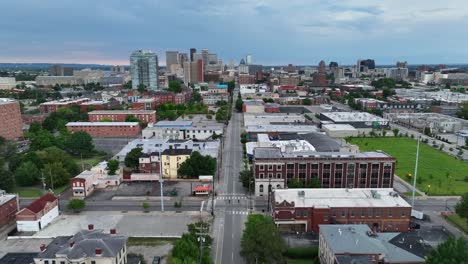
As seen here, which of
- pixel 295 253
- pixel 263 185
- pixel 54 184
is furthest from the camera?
pixel 54 184

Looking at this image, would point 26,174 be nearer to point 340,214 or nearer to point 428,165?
point 340,214

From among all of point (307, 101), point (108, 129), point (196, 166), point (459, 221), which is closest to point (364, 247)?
point (459, 221)

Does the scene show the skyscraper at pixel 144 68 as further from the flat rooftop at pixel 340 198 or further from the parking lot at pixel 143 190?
the flat rooftop at pixel 340 198

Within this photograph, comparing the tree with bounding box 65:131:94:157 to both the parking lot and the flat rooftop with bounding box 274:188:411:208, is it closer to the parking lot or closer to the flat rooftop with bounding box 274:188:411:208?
the parking lot

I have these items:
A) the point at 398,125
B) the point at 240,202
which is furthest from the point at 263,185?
the point at 398,125

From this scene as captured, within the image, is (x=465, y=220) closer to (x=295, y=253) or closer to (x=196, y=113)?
(x=295, y=253)
